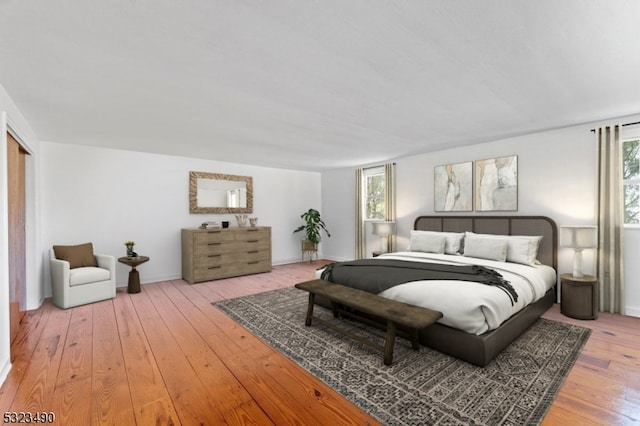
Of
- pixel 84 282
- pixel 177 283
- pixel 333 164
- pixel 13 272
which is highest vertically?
pixel 333 164

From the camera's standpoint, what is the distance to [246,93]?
2.60 metres

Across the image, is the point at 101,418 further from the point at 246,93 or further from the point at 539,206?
the point at 539,206

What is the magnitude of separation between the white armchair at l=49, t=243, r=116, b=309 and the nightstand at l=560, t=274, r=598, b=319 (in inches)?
228

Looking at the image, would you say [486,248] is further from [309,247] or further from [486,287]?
[309,247]

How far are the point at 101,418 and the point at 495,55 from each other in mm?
3414

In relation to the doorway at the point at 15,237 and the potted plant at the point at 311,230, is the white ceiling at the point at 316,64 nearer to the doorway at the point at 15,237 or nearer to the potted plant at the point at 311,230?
the doorway at the point at 15,237

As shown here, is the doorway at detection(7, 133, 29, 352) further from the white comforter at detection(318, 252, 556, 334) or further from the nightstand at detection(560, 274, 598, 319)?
the nightstand at detection(560, 274, 598, 319)

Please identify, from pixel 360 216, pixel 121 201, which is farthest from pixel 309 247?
pixel 121 201

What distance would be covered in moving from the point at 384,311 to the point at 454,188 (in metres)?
3.26

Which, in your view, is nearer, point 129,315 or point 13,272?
point 13,272

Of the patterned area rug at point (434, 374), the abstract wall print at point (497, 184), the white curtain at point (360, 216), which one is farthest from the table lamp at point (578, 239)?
the white curtain at point (360, 216)

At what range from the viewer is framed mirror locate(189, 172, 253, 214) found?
557 centimetres

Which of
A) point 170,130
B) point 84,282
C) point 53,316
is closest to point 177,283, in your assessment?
point 84,282

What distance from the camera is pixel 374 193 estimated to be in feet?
21.1
